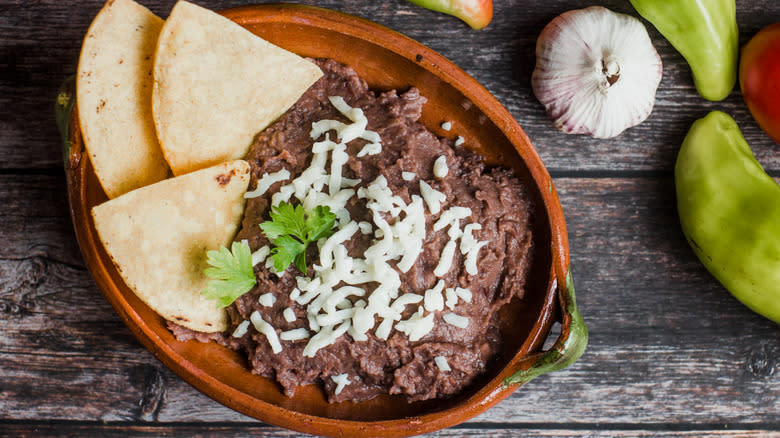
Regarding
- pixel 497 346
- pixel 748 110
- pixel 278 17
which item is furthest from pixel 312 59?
pixel 748 110

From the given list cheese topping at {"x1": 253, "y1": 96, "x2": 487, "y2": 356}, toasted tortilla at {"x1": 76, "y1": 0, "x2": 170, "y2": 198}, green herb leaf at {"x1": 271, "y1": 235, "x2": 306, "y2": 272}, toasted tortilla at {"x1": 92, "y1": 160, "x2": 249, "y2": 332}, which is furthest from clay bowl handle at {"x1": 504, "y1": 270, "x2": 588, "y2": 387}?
toasted tortilla at {"x1": 76, "y1": 0, "x2": 170, "y2": 198}

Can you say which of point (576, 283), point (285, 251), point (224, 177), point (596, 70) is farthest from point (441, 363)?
point (596, 70)

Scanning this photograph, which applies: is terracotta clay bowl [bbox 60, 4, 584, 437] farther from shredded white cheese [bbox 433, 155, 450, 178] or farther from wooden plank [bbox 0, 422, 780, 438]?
wooden plank [bbox 0, 422, 780, 438]

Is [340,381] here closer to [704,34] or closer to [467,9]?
[467,9]

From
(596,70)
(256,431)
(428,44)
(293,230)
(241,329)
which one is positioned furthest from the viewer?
(256,431)

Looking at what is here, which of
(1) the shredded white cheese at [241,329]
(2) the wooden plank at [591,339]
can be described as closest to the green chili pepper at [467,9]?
(2) the wooden plank at [591,339]

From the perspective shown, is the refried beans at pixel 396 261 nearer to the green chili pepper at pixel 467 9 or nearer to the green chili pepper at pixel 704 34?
the green chili pepper at pixel 467 9

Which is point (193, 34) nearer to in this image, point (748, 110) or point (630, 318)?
point (630, 318)
